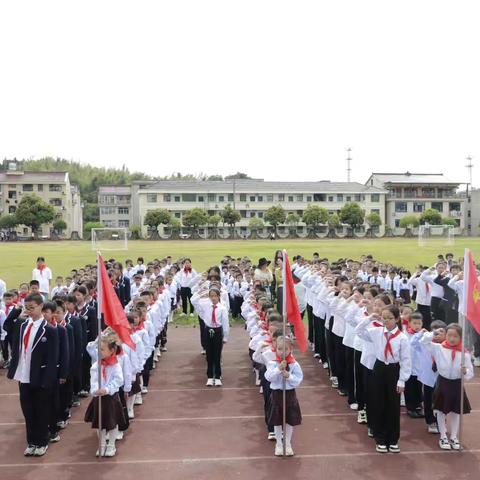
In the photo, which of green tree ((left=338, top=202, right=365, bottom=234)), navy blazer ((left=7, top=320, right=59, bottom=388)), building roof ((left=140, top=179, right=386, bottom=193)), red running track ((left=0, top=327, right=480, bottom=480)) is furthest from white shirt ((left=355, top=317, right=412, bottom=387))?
building roof ((left=140, top=179, right=386, bottom=193))

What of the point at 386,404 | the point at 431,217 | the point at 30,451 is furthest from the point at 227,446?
the point at 431,217

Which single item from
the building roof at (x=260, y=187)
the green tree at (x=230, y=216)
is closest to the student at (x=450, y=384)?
the green tree at (x=230, y=216)

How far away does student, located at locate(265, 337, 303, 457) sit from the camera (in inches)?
276

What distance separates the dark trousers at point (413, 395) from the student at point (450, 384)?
1.18 metres

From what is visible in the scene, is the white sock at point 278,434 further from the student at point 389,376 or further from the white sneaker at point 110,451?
the white sneaker at point 110,451

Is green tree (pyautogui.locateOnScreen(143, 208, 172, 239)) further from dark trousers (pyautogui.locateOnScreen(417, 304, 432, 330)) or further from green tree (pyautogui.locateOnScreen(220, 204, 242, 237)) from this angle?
dark trousers (pyautogui.locateOnScreen(417, 304, 432, 330))

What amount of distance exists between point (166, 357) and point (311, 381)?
3418mm

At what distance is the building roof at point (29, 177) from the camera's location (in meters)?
80.2

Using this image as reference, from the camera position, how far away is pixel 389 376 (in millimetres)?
7234

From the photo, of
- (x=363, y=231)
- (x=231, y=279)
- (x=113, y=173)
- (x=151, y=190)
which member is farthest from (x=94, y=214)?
(x=231, y=279)

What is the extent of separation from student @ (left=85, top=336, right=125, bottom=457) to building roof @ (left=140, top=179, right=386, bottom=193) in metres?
73.2

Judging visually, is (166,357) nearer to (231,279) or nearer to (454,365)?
(231,279)

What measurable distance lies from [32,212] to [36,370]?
212 ft

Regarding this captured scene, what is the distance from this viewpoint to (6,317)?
1134 cm
